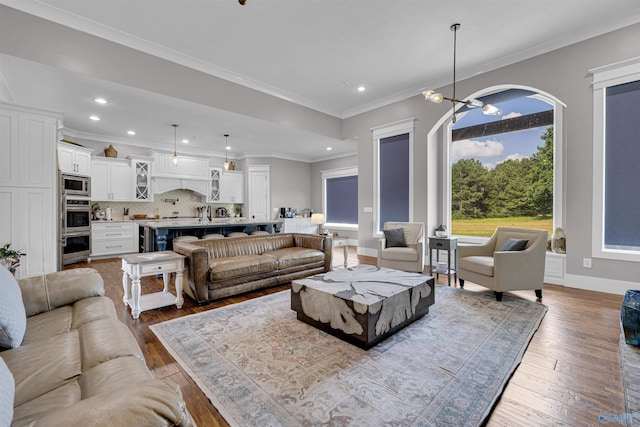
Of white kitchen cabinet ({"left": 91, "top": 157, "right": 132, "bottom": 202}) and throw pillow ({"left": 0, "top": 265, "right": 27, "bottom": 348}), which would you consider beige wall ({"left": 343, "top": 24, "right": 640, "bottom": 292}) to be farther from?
white kitchen cabinet ({"left": 91, "top": 157, "right": 132, "bottom": 202})

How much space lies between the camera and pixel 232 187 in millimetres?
8812

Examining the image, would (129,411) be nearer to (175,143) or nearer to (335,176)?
(175,143)

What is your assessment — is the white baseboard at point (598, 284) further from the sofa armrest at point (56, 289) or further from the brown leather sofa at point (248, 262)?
the sofa armrest at point (56, 289)

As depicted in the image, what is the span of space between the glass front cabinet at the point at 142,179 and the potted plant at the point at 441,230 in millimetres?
6950

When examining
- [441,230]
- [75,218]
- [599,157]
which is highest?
[599,157]

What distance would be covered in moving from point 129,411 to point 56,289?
1781 millimetres

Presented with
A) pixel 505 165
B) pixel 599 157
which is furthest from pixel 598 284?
pixel 505 165

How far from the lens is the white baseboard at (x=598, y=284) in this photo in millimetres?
3453

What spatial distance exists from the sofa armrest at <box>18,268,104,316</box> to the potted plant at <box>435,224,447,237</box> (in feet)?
14.8

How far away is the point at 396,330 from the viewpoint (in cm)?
255

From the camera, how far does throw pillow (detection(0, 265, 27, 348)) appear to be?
1.32 meters

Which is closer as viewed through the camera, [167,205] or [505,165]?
[505,165]

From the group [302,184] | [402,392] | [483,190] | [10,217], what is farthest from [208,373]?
[302,184]

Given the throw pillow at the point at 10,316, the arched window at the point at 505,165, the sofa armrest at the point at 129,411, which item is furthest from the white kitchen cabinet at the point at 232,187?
the sofa armrest at the point at 129,411
